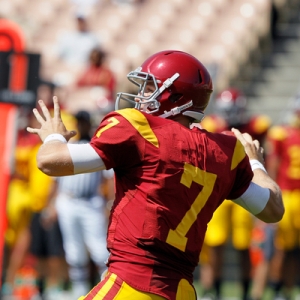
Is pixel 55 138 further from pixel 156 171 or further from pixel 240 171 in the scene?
pixel 240 171

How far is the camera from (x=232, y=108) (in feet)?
26.2

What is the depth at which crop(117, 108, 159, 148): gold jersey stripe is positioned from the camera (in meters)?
3.20

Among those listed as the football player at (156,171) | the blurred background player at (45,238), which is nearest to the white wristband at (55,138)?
the football player at (156,171)

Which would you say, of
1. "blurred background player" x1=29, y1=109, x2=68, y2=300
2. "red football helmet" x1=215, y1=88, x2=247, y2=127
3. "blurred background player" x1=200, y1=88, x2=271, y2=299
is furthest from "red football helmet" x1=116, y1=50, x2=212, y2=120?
"blurred background player" x1=29, y1=109, x2=68, y2=300

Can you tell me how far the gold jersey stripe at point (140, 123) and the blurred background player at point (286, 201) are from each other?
4821 mm

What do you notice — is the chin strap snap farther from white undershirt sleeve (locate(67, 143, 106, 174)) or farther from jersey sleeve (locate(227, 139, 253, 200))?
white undershirt sleeve (locate(67, 143, 106, 174))

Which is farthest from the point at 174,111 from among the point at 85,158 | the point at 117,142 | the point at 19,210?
the point at 19,210

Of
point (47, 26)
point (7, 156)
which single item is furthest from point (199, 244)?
point (47, 26)

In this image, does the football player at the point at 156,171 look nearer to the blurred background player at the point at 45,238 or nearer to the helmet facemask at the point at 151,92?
the helmet facemask at the point at 151,92

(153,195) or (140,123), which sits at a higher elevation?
(140,123)

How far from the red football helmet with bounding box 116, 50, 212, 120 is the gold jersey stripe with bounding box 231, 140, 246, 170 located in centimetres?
22

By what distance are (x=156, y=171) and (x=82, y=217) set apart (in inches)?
185

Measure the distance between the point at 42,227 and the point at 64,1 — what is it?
222 inches

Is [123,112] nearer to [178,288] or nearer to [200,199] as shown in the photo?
[200,199]
